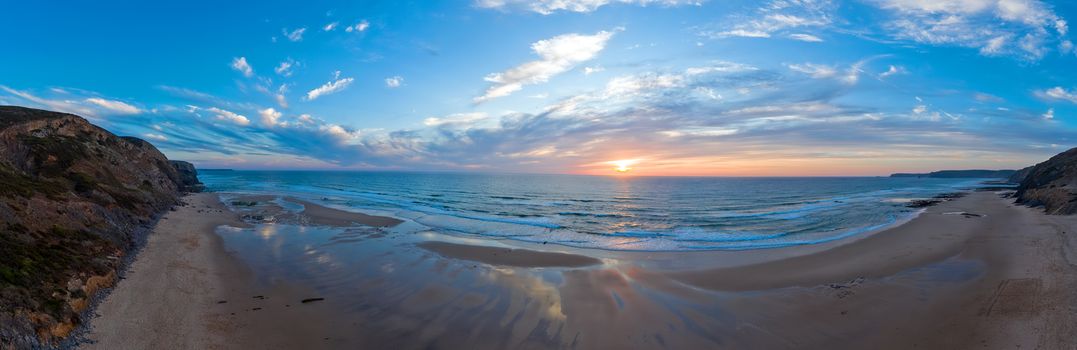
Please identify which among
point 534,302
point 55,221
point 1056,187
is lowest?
point 534,302

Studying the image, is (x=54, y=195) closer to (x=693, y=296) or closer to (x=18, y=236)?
(x=18, y=236)

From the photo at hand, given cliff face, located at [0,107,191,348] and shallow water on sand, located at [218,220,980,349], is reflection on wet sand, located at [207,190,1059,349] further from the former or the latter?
cliff face, located at [0,107,191,348]

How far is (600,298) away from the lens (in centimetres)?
1311

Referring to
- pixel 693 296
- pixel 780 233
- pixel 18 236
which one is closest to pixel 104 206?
pixel 18 236

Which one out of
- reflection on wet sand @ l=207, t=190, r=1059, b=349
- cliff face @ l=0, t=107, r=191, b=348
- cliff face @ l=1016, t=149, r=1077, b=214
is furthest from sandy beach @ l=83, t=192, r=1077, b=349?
cliff face @ l=1016, t=149, r=1077, b=214

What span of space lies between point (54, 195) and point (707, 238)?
32.9 meters

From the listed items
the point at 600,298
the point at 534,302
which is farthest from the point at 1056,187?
the point at 534,302

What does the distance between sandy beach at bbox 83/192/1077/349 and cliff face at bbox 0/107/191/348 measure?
35.3 inches

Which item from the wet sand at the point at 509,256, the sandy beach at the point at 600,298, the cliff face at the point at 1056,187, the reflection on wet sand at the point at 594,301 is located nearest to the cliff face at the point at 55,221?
the sandy beach at the point at 600,298

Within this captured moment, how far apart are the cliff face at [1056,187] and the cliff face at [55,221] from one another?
51566 mm

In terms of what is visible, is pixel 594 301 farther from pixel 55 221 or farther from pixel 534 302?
pixel 55 221

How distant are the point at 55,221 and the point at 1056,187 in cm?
7097

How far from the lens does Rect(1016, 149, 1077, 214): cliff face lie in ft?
99.7

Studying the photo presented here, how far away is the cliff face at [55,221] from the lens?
854cm
